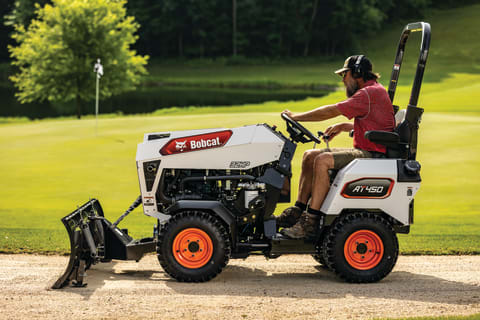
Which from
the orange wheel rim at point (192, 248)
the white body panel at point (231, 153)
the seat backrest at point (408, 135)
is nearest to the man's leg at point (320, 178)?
the white body panel at point (231, 153)

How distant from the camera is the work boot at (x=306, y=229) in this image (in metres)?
6.18

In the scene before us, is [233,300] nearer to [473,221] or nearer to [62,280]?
[62,280]

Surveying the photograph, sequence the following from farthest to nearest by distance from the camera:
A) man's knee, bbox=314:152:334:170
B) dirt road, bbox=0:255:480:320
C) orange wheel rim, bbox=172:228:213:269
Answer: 1. man's knee, bbox=314:152:334:170
2. orange wheel rim, bbox=172:228:213:269
3. dirt road, bbox=0:255:480:320

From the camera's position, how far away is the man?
238 inches

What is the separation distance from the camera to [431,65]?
193 ft

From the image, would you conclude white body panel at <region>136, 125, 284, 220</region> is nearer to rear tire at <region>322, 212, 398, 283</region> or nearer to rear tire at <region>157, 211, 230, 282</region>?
rear tire at <region>157, 211, 230, 282</region>

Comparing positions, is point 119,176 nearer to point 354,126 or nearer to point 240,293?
point 354,126

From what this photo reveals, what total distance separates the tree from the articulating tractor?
31352 millimetres

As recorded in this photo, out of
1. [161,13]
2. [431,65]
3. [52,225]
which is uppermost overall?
[161,13]

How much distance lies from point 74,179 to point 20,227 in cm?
345

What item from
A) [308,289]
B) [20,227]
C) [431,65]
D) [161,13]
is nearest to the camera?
[308,289]

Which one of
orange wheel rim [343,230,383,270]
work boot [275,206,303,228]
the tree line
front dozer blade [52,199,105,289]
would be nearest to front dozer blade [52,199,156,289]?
front dozer blade [52,199,105,289]

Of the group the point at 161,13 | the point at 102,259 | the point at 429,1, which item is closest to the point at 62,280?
the point at 102,259

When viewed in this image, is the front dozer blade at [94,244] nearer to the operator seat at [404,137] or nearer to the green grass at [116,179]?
the green grass at [116,179]
